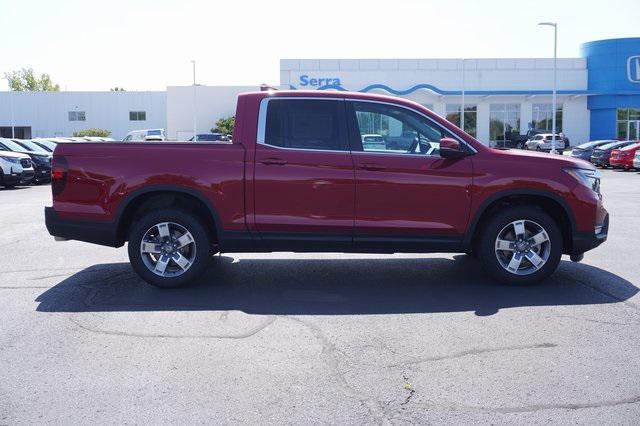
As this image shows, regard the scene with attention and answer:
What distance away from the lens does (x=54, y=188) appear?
7.68 metres

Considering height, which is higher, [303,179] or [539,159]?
[539,159]

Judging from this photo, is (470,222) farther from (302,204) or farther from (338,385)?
(338,385)

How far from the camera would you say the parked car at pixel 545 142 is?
162ft

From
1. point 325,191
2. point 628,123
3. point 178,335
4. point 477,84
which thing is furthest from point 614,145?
point 178,335

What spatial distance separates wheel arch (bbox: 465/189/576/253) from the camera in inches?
298

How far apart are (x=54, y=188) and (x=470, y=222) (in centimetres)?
440

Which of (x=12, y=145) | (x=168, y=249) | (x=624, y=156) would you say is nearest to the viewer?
(x=168, y=249)

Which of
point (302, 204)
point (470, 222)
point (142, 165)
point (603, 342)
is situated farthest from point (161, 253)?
point (603, 342)

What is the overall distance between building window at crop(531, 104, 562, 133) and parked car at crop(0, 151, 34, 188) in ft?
137

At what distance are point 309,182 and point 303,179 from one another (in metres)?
0.07

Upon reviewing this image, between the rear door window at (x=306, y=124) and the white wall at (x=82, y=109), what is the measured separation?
218ft

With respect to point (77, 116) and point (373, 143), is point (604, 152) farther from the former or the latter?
point (77, 116)

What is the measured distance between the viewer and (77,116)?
7169 cm

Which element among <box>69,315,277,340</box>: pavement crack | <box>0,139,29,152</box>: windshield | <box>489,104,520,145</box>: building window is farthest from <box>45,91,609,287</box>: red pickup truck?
<box>489,104,520,145</box>: building window
